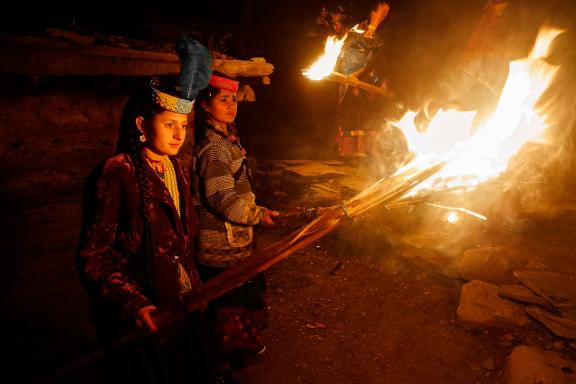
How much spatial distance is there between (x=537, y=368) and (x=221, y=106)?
150 inches

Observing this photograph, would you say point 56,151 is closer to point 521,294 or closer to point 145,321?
point 145,321

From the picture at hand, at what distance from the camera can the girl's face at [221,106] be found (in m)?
3.31

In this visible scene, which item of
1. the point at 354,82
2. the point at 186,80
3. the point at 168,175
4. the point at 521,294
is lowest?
the point at 521,294

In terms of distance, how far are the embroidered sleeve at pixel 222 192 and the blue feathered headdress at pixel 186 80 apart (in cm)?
77

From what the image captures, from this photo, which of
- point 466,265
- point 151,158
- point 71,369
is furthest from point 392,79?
point 71,369

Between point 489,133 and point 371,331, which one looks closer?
point 489,133

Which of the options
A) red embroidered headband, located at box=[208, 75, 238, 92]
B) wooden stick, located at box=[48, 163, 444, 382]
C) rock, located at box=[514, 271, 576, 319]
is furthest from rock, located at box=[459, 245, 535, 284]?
red embroidered headband, located at box=[208, 75, 238, 92]

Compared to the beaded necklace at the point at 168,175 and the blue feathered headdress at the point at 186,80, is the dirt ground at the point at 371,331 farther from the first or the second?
the blue feathered headdress at the point at 186,80

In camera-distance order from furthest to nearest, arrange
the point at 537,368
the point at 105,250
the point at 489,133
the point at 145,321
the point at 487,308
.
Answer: the point at 487,308 → the point at 537,368 → the point at 489,133 → the point at 105,250 → the point at 145,321

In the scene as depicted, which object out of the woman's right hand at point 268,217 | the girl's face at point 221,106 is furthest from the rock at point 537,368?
the girl's face at point 221,106

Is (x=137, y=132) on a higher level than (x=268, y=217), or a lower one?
higher

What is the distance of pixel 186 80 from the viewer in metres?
2.42

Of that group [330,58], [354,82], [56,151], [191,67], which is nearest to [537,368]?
[191,67]

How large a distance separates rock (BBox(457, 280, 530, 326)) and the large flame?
241 cm
